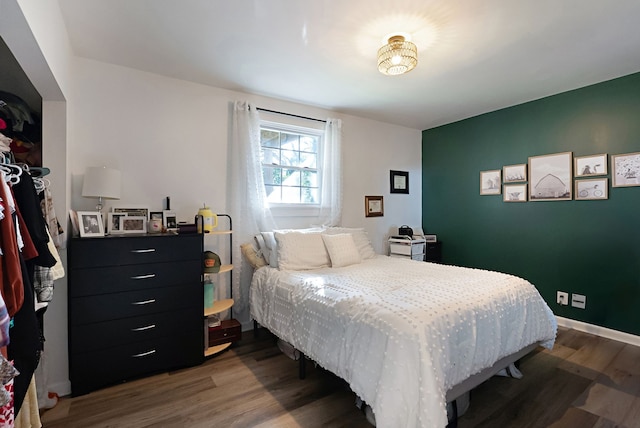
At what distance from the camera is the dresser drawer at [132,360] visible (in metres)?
2.03

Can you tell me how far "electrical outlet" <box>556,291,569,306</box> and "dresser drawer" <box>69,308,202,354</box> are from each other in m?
3.61

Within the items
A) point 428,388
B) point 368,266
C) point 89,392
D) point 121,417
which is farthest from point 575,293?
point 89,392

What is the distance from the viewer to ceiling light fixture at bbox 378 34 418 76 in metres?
2.10

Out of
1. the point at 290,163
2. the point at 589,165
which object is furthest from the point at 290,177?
the point at 589,165

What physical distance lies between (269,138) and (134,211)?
1.57m

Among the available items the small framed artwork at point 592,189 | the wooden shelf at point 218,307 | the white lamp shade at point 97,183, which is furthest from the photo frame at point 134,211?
the small framed artwork at point 592,189

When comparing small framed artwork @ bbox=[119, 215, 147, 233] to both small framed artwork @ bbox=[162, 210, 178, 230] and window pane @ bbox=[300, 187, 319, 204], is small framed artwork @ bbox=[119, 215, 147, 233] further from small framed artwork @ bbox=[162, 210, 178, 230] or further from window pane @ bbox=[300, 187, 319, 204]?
window pane @ bbox=[300, 187, 319, 204]

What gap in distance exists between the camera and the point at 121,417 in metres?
1.83

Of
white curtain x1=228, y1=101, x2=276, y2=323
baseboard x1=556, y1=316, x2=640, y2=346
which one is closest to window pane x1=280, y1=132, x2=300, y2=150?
white curtain x1=228, y1=101, x2=276, y2=323

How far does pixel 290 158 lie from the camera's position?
3.59m

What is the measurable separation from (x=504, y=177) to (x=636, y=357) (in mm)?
2049

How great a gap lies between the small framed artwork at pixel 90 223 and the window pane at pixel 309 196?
201 cm

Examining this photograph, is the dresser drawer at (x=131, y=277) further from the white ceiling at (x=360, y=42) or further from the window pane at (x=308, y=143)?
the window pane at (x=308, y=143)

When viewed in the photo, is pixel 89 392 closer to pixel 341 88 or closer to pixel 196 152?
pixel 196 152
